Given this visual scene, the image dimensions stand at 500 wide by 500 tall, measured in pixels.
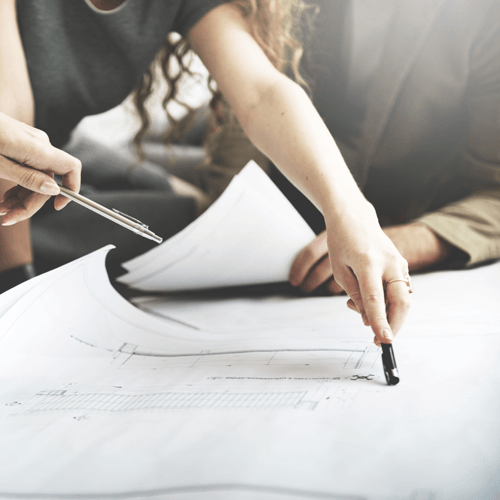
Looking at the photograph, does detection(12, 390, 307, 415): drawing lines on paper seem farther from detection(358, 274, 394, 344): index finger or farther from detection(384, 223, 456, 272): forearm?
detection(384, 223, 456, 272): forearm

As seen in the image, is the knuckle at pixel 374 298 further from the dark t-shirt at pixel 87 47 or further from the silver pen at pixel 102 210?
the dark t-shirt at pixel 87 47

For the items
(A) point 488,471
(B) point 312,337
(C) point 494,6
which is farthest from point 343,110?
(A) point 488,471

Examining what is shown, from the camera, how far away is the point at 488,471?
0.58ft

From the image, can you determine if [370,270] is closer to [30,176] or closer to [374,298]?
[374,298]

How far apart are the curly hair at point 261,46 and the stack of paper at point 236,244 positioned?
0.17 meters

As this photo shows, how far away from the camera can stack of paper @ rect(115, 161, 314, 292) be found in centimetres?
41

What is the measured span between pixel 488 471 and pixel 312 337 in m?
0.16

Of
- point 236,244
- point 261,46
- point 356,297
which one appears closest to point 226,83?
point 261,46

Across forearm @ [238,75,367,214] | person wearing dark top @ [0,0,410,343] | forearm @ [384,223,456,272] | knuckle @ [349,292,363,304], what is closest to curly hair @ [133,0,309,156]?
person wearing dark top @ [0,0,410,343]

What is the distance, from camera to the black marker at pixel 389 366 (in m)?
0.24

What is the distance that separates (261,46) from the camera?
49 cm

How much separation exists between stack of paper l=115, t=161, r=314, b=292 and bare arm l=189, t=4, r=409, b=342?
0.04 m

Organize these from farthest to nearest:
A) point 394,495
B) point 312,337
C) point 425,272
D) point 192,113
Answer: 1. point 192,113
2. point 425,272
3. point 312,337
4. point 394,495

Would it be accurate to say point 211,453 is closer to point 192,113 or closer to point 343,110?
point 343,110
